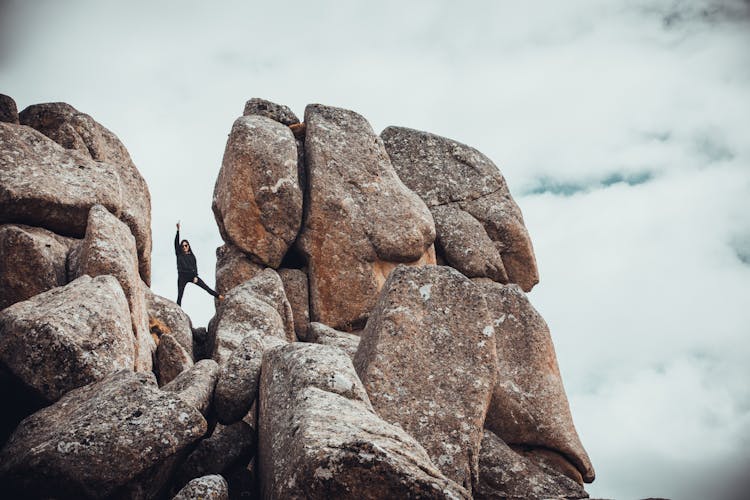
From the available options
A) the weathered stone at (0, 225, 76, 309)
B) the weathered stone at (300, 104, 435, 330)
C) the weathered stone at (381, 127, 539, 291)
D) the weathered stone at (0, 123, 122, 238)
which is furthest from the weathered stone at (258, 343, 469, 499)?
the weathered stone at (381, 127, 539, 291)

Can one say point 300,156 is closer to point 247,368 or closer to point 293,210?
point 293,210

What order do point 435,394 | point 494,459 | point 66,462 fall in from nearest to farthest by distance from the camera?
point 66,462 → point 435,394 → point 494,459

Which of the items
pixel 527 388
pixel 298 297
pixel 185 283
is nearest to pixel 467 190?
pixel 298 297

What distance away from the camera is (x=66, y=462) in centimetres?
1020

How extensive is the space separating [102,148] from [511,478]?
607 inches

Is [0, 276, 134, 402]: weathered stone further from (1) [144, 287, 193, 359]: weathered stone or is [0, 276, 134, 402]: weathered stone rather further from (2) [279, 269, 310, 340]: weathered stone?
(2) [279, 269, 310, 340]: weathered stone

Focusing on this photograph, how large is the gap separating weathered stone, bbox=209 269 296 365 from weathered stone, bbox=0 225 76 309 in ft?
14.3

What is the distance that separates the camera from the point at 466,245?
92.3ft

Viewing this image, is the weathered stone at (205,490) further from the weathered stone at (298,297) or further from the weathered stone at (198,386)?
the weathered stone at (298,297)

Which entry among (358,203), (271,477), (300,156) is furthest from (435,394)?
(300,156)

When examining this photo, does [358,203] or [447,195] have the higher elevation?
[447,195]

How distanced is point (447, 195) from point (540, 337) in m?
9.75

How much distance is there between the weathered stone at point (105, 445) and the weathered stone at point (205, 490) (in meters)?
0.82

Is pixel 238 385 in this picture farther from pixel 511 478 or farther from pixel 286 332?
pixel 286 332
